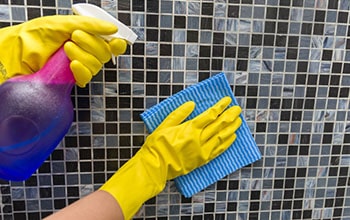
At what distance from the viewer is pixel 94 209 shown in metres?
0.59

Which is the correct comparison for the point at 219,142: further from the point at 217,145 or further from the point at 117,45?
the point at 117,45

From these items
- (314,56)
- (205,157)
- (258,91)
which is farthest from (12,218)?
(314,56)

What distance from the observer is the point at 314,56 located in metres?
0.74

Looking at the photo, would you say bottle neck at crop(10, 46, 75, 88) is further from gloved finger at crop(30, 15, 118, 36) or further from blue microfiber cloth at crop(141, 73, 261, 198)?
blue microfiber cloth at crop(141, 73, 261, 198)

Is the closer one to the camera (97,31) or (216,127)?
(97,31)

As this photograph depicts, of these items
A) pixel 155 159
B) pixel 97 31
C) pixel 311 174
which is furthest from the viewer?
pixel 311 174

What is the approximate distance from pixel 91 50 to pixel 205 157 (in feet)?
1.10

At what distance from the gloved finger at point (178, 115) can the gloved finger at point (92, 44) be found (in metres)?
0.19

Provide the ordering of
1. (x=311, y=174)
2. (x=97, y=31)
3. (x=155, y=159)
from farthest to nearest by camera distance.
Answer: (x=311, y=174)
(x=155, y=159)
(x=97, y=31)

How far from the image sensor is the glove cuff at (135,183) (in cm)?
64

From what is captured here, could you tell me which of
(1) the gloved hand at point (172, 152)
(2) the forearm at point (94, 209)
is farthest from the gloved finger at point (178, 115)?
(2) the forearm at point (94, 209)

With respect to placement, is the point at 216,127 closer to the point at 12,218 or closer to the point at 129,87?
the point at 129,87

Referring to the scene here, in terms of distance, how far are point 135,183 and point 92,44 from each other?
30 cm

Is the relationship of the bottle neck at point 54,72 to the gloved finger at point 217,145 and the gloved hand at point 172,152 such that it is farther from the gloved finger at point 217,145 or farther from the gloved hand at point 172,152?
the gloved finger at point 217,145
